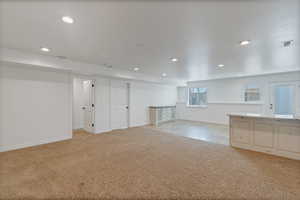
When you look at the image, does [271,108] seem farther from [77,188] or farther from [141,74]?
[77,188]

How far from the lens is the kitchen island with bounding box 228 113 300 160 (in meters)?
3.18

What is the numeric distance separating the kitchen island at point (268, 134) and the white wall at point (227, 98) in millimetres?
3488

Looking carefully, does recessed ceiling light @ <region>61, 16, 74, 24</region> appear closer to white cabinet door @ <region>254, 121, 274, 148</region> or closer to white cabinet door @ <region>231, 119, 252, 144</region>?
white cabinet door @ <region>231, 119, 252, 144</region>

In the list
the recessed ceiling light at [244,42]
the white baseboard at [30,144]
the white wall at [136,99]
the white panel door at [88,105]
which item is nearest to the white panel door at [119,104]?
the white wall at [136,99]

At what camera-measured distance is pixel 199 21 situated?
2092mm

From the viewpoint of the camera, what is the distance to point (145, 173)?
256 centimetres

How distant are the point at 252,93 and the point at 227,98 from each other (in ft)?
3.68

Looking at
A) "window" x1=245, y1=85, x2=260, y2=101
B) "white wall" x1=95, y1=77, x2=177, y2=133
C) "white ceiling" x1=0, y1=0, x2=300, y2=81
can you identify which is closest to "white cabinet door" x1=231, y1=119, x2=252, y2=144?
"white ceiling" x1=0, y1=0, x2=300, y2=81

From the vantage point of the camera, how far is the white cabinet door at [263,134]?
3459 millimetres

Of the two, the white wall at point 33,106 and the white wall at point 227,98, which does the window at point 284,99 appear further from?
the white wall at point 33,106

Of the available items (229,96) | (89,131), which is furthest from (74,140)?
(229,96)

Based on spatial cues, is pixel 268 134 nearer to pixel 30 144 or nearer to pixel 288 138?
pixel 288 138

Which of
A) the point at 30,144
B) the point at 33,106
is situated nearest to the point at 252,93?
the point at 33,106

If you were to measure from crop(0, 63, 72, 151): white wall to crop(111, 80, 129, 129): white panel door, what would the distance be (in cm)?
179
